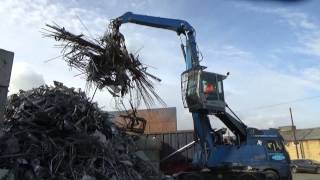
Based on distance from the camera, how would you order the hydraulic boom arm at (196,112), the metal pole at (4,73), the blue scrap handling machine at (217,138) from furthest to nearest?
the hydraulic boom arm at (196,112)
the blue scrap handling machine at (217,138)
the metal pole at (4,73)

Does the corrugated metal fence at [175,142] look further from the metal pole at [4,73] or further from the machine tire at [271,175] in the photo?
the metal pole at [4,73]

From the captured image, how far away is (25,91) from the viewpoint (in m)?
10.4

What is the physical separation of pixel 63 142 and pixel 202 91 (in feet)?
23.2

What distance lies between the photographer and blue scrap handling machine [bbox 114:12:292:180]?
1462 cm

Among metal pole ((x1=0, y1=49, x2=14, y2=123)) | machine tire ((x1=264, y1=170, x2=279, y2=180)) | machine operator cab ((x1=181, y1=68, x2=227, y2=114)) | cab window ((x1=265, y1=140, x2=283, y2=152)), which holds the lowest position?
machine tire ((x1=264, y1=170, x2=279, y2=180))

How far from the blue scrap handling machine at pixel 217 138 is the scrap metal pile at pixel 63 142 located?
503 cm

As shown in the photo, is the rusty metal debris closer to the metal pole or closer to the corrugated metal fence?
the metal pole

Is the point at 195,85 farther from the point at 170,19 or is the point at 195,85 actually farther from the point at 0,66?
the point at 0,66

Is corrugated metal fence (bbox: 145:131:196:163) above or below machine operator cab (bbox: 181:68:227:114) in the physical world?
below

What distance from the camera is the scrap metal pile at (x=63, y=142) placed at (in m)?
7.56

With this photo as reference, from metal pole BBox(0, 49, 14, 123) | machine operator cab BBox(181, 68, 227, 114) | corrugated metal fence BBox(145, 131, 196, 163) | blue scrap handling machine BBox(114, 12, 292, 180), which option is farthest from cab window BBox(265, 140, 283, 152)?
metal pole BBox(0, 49, 14, 123)

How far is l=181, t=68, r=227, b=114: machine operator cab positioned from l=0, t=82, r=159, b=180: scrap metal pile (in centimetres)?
479

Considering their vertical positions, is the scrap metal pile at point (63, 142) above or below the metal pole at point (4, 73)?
below

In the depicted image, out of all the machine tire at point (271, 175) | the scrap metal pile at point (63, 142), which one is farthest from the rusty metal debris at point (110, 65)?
the machine tire at point (271, 175)
